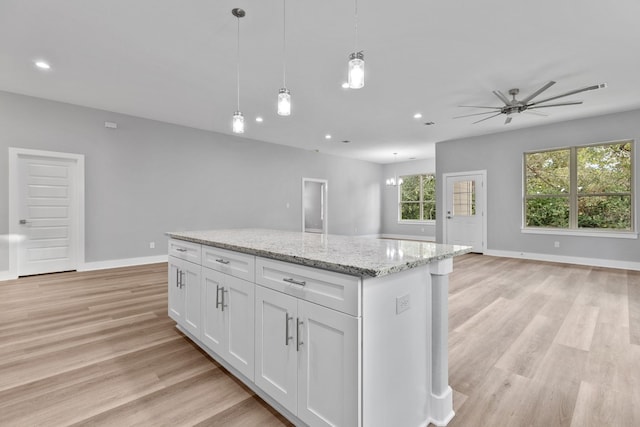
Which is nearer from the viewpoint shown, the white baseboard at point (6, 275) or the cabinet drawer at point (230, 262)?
the cabinet drawer at point (230, 262)

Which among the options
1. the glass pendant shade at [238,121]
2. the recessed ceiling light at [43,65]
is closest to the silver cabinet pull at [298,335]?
the glass pendant shade at [238,121]

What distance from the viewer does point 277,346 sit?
1521mm

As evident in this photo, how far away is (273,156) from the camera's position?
25.6 ft

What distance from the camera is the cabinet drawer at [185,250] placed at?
227 cm

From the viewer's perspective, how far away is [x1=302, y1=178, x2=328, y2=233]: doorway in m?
9.18

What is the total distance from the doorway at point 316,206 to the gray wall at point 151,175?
1.03 m

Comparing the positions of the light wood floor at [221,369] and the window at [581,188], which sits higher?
the window at [581,188]

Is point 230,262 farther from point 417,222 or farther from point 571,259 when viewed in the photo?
point 417,222

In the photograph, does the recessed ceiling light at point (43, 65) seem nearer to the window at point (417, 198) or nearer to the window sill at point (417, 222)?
the window at point (417, 198)

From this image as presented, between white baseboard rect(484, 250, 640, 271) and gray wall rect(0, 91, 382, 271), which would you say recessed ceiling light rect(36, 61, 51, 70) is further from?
white baseboard rect(484, 250, 640, 271)

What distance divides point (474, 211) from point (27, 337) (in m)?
7.64

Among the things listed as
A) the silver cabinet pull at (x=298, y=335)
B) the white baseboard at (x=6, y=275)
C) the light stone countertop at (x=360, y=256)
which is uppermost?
the light stone countertop at (x=360, y=256)

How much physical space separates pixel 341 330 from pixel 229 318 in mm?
963

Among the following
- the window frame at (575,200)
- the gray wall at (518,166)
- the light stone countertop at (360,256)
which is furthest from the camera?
the gray wall at (518,166)
